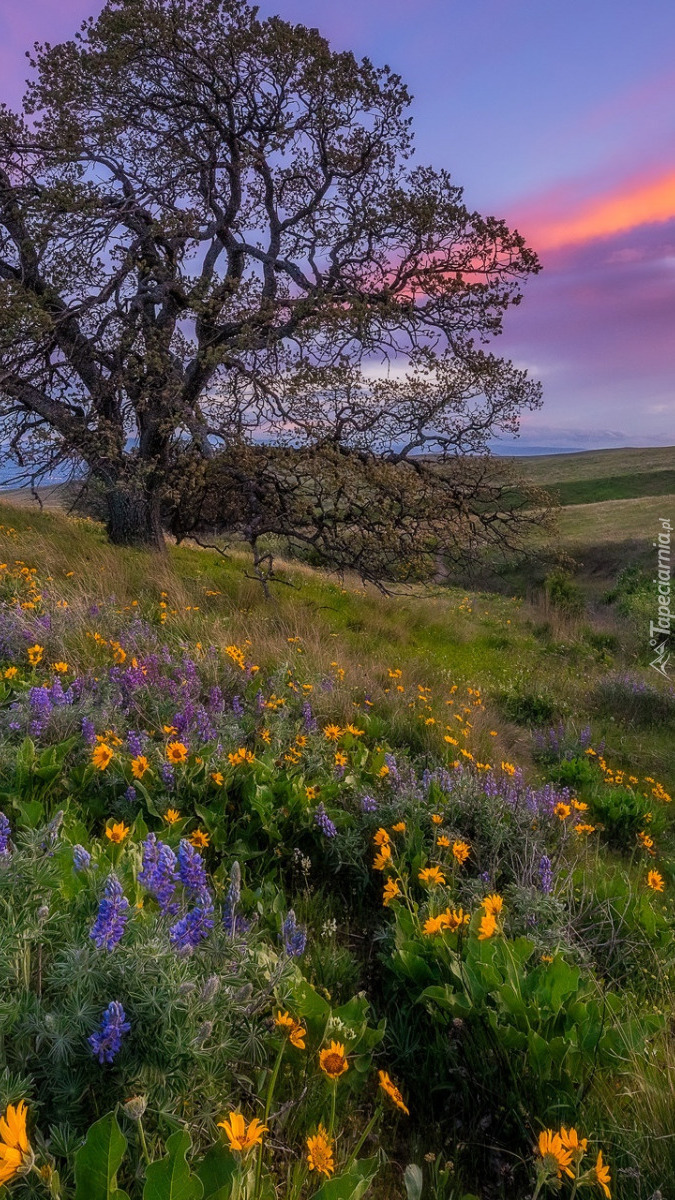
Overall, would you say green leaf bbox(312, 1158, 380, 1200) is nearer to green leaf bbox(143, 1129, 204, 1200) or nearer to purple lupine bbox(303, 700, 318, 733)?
green leaf bbox(143, 1129, 204, 1200)

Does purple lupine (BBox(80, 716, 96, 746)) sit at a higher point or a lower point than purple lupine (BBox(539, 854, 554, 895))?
higher

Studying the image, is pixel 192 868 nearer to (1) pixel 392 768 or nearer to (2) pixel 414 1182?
(2) pixel 414 1182

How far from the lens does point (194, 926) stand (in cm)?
160

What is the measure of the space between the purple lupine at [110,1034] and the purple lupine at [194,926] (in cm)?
23

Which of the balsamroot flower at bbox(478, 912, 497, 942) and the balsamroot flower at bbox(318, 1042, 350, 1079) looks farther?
the balsamroot flower at bbox(478, 912, 497, 942)

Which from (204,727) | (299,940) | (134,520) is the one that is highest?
(134,520)

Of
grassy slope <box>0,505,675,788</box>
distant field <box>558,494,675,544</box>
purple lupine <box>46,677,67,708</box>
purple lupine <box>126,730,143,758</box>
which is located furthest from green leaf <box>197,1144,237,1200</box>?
distant field <box>558,494,675,544</box>

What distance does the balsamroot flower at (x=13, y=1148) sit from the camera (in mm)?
957

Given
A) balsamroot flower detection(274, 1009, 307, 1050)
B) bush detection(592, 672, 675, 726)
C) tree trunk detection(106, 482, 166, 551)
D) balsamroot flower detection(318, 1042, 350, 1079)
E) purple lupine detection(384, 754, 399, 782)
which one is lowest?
bush detection(592, 672, 675, 726)

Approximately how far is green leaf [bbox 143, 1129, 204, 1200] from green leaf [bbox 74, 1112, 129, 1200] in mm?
60

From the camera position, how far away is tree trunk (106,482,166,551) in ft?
35.2

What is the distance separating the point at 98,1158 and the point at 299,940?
2.52ft

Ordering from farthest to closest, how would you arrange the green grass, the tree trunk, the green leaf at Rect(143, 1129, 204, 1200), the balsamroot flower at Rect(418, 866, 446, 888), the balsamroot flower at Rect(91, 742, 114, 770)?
the green grass, the tree trunk, the balsamroot flower at Rect(91, 742, 114, 770), the balsamroot flower at Rect(418, 866, 446, 888), the green leaf at Rect(143, 1129, 204, 1200)

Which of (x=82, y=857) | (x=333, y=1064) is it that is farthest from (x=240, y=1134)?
(x=82, y=857)
